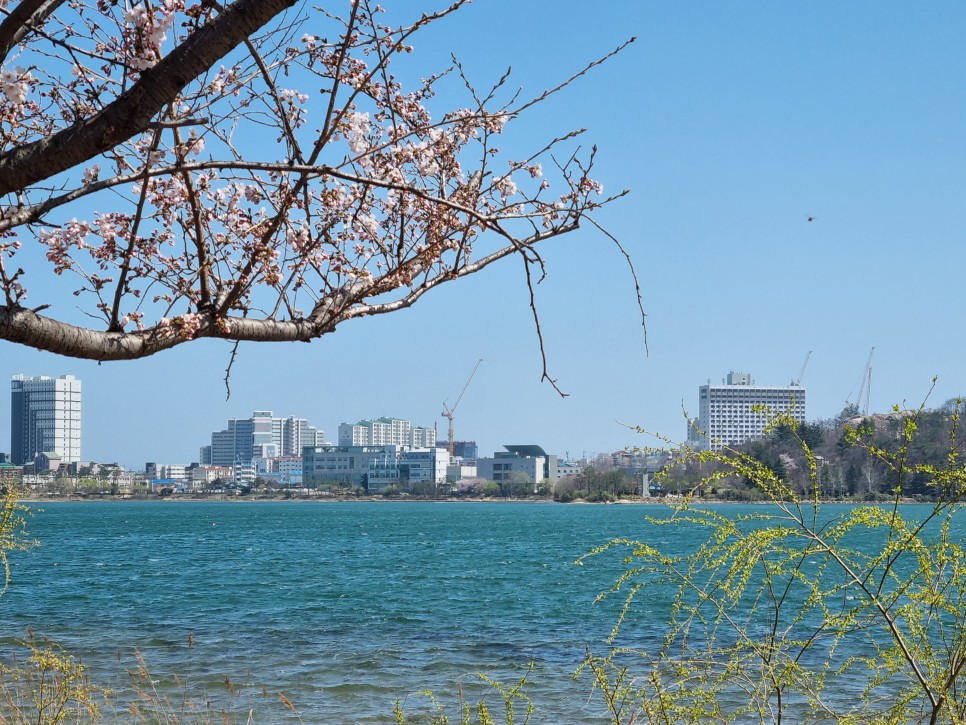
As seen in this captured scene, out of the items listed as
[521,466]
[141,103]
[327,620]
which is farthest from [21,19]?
[521,466]

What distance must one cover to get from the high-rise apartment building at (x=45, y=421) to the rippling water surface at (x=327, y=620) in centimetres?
13647

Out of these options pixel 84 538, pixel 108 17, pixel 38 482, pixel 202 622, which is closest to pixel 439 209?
pixel 108 17

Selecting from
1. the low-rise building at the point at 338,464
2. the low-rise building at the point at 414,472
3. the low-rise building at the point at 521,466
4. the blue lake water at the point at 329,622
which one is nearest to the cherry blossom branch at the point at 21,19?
the blue lake water at the point at 329,622

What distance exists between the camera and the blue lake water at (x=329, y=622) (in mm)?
10828

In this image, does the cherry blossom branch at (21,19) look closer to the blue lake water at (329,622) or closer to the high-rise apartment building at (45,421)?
the blue lake water at (329,622)

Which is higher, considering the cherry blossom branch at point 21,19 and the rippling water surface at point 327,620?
the cherry blossom branch at point 21,19

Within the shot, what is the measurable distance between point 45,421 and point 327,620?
16243 cm

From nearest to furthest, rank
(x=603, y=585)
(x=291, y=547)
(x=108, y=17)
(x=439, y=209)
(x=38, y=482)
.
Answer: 1. (x=108, y=17)
2. (x=439, y=209)
3. (x=603, y=585)
4. (x=291, y=547)
5. (x=38, y=482)

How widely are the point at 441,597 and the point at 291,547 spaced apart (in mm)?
22979

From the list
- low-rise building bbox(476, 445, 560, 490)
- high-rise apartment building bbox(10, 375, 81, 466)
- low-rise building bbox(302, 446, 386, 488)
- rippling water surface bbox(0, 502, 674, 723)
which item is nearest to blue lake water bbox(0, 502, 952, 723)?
rippling water surface bbox(0, 502, 674, 723)

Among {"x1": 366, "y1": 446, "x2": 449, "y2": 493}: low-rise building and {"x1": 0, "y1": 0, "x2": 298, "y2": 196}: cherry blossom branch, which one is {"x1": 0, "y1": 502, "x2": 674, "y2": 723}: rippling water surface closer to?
{"x1": 0, "y1": 0, "x2": 298, "y2": 196}: cherry blossom branch

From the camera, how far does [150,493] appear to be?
517 feet

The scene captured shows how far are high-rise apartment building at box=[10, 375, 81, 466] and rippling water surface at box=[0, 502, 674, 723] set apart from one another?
13647cm

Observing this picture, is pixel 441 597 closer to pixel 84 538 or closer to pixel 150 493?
pixel 84 538
